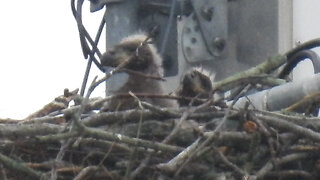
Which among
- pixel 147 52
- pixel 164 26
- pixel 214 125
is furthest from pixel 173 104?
pixel 214 125

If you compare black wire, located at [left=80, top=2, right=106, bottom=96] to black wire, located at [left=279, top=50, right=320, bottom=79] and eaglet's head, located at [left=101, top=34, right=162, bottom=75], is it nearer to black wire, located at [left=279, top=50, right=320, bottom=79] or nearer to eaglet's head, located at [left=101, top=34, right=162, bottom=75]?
eaglet's head, located at [left=101, top=34, right=162, bottom=75]

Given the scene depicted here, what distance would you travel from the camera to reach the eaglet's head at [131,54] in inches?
318

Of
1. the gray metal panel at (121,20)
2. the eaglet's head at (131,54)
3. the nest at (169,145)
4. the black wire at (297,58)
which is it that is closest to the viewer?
the nest at (169,145)

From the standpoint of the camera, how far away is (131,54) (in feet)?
28.5

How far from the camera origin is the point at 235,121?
6.03 metres

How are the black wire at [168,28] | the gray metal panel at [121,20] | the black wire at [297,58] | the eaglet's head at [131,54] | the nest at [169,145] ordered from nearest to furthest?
1. the nest at [169,145]
2. the black wire at [297,58]
3. the gray metal panel at [121,20]
4. the black wire at [168,28]
5. the eaglet's head at [131,54]

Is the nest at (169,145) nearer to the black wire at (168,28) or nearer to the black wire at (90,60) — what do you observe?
the black wire at (90,60)

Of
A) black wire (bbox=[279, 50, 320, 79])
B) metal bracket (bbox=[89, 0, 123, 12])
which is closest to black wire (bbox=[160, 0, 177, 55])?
metal bracket (bbox=[89, 0, 123, 12])

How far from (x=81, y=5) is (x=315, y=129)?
2.34 m

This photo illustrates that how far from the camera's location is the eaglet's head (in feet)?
26.5

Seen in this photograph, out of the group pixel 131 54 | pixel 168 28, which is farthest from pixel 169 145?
pixel 131 54

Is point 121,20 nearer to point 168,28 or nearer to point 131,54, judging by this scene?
point 168,28

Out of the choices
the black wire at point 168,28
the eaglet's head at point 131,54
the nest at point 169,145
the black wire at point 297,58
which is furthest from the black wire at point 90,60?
the black wire at point 297,58

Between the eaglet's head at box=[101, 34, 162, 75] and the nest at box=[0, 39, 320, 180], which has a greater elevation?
the eaglet's head at box=[101, 34, 162, 75]
